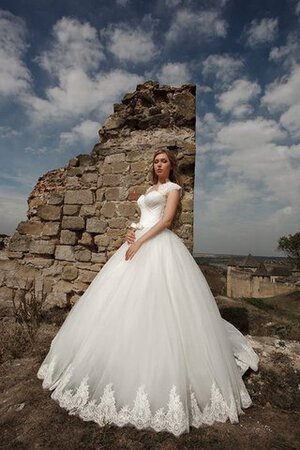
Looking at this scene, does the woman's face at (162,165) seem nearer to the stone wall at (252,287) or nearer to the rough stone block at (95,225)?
the rough stone block at (95,225)

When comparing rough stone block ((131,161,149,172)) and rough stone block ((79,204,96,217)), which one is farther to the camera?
rough stone block ((79,204,96,217))

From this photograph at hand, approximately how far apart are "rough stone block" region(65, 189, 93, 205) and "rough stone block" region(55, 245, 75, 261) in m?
0.70

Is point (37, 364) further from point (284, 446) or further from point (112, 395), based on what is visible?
point (284, 446)

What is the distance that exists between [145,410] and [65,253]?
3.11 meters

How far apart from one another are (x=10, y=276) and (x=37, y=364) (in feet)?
7.41

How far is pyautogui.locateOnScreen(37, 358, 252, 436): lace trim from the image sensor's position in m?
1.75

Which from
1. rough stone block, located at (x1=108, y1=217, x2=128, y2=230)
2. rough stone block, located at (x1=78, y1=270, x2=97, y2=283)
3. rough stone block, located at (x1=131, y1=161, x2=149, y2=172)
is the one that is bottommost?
rough stone block, located at (x1=78, y1=270, x2=97, y2=283)

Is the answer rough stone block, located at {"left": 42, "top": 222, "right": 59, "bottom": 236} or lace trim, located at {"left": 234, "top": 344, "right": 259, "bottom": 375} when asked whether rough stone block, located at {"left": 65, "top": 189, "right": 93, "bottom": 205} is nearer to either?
rough stone block, located at {"left": 42, "top": 222, "right": 59, "bottom": 236}

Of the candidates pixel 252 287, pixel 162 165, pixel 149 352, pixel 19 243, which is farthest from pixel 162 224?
pixel 252 287

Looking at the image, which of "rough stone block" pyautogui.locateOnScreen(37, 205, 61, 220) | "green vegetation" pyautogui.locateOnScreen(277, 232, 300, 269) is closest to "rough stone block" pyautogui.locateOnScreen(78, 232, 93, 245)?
"rough stone block" pyautogui.locateOnScreen(37, 205, 61, 220)

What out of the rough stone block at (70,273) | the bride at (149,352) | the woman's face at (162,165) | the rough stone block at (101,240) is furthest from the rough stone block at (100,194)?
the bride at (149,352)

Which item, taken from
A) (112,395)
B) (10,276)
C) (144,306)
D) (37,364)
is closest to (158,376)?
(112,395)

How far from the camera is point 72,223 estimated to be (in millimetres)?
4559

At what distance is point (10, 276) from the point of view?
4.66m
